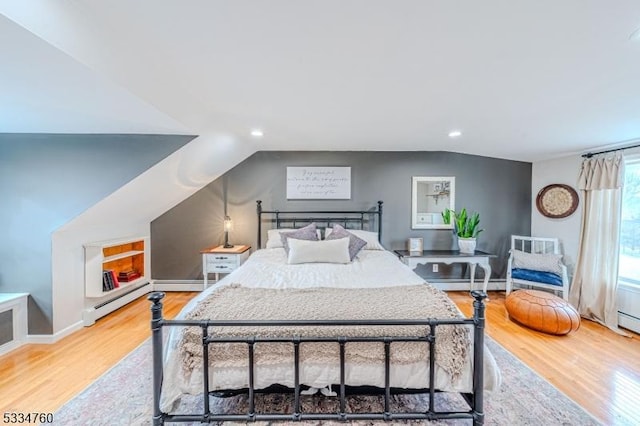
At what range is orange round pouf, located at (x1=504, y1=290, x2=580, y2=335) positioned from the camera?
275 centimetres

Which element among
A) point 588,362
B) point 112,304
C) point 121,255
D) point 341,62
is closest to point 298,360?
point 341,62

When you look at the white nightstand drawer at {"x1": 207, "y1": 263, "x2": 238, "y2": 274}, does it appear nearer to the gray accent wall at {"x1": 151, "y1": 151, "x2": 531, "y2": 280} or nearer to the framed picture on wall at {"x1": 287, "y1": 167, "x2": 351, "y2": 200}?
the gray accent wall at {"x1": 151, "y1": 151, "x2": 531, "y2": 280}

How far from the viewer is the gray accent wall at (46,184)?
263 centimetres

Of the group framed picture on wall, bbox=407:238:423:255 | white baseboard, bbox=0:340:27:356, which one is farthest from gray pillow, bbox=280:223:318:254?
white baseboard, bbox=0:340:27:356

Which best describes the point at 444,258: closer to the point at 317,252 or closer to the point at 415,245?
the point at 415,245

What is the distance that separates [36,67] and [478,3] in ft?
7.32

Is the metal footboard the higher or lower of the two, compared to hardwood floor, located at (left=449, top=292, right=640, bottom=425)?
higher

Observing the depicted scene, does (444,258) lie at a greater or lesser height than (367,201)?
lesser

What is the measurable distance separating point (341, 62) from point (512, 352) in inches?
116

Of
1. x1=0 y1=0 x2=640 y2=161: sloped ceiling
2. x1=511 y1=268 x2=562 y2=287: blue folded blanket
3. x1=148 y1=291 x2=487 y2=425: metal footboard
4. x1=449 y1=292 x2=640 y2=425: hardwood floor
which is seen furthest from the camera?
x1=511 y1=268 x2=562 y2=287: blue folded blanket

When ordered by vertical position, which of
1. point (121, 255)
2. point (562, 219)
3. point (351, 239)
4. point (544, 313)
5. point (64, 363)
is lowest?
point (64, 363)

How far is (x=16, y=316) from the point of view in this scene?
2543mm

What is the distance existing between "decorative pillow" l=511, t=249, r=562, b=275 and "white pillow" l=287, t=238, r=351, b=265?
249 centimetres

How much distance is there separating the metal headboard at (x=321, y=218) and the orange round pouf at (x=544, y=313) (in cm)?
188
